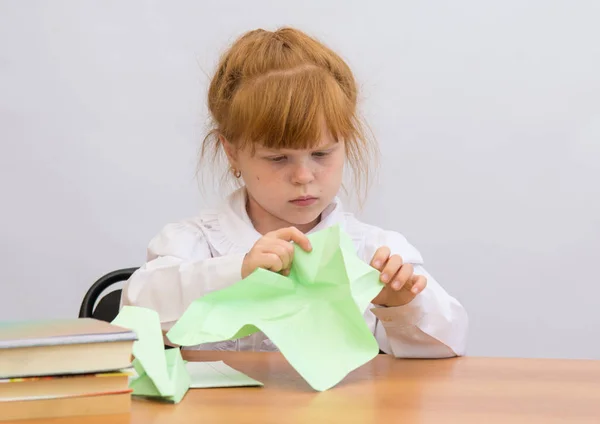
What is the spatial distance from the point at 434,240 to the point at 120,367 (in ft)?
4.65

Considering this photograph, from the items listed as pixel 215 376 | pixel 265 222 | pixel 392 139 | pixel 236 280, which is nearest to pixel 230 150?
pixel 265 222

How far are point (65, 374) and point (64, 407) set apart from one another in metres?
0.03

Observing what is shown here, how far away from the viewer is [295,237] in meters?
1.05

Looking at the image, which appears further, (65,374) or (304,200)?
(304,200)

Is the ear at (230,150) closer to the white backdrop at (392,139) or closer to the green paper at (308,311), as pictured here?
the green paper at (308,311)

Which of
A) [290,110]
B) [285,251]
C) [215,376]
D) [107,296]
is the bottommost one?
[107,296]

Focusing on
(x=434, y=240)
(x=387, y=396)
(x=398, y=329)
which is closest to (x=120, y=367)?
(x=387, y=396)

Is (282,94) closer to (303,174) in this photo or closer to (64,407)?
(303,174)

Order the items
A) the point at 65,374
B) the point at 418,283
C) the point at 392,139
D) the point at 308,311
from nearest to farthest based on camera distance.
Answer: the point at 65,374
the point at 308,311
the point at 418,283
the point at 392,139

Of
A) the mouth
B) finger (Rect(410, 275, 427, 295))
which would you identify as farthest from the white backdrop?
finger (Rect(410, 275, 427, 295))

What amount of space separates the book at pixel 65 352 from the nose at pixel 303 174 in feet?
1.86

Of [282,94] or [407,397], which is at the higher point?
[282,94]

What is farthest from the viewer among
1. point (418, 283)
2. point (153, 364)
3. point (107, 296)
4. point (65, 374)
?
point (107, 296)

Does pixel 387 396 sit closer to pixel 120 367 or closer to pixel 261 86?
pixel 120 367
